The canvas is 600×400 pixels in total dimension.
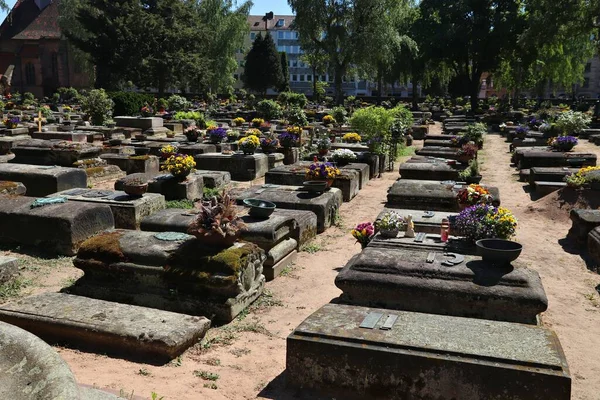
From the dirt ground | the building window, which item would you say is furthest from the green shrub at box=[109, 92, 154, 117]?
the building window

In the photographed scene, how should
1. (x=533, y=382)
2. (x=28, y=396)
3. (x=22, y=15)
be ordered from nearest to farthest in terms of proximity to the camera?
(x=28, y=396) < (x=533, y=382) < (x=22, y=15)

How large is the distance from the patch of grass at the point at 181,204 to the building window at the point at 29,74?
61109mm

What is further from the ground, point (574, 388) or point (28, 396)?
point (28, 396)

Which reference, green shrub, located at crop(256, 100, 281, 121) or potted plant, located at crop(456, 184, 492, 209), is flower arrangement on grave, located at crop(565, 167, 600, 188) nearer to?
potted plant, located at crop(456, 184, 492, 209)

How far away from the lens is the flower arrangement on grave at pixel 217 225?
22.8 ft

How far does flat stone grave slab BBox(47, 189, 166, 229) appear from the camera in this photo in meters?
10.2

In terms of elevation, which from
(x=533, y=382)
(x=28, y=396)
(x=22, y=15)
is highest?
(x=22, y=15)

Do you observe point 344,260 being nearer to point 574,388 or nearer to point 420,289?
point 420,289

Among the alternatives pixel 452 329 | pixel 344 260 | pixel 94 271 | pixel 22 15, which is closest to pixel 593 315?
→ pixel 452 329

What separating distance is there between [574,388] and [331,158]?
11.7m

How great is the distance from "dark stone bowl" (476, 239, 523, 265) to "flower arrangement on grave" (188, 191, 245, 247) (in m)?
2.99

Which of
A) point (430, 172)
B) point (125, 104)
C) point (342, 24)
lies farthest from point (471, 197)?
point (342, 24)

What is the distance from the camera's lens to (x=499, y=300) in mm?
5969

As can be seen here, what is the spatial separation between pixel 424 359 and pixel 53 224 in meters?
6.68
